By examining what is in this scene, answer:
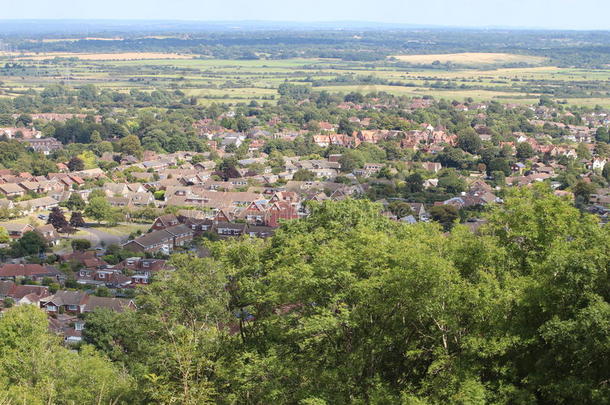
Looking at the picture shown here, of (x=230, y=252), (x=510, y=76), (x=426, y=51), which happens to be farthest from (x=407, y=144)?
(x=426, y=51)

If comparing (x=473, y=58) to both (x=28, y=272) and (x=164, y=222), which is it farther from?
(x=28, y=272)

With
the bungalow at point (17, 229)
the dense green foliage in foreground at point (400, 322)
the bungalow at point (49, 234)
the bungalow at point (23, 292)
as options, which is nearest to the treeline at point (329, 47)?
the bungalow at point (49, 234)

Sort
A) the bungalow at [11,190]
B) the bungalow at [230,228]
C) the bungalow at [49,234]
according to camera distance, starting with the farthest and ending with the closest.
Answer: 1. the bungalow at [11,190]
2. the bungalow at [230,228]
3. the bungalow at [49,234]

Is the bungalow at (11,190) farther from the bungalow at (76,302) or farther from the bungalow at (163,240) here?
the bungalow at (76,302)

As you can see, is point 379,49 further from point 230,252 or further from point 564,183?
point 230,252

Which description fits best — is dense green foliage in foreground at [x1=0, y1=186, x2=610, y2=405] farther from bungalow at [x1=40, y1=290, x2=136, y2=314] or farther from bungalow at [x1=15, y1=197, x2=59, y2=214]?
bungalow at [x1=15, y1=197, x2=59, y2=214]

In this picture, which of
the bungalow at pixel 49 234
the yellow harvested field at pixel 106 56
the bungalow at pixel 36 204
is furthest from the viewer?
the yellow harvested field at pixel 106 56
